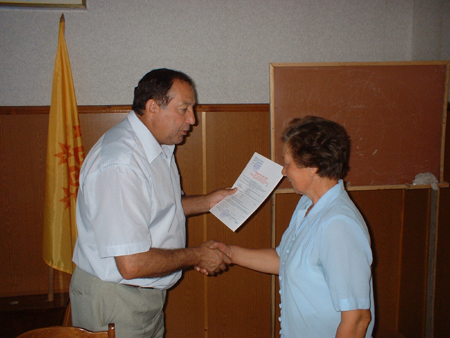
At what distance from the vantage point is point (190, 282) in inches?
109

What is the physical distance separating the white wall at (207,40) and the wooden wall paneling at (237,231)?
20 centimetres

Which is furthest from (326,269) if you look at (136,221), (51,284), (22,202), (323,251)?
(22,202)

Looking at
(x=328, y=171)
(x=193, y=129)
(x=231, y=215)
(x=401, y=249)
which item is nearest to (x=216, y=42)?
(x=193, y=129)

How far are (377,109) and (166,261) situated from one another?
1751 millimetres

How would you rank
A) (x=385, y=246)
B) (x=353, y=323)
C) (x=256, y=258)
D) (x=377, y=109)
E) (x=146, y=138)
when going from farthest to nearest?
(x=385, y=246) → (x=377, y=109) → (x=256, y=258) → (x=146, y=138) → (x=353, y=323)

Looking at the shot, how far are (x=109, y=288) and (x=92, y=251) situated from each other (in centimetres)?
19

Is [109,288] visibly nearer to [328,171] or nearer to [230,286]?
[328,171]

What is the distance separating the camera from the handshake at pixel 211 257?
5.92 feet

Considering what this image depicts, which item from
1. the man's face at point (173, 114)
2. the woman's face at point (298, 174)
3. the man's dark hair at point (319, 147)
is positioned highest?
the man's face at point (173, 114)

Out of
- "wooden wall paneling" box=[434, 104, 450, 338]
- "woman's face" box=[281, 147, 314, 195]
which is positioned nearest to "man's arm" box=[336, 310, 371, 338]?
"woman's face" box=[281, 147, 314, 195]

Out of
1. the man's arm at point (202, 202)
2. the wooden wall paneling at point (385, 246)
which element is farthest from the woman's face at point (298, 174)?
the wooden wall paneling at point (385, 246)

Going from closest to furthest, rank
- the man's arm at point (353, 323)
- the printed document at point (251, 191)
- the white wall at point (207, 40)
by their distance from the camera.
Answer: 1. the man's arm at point (353, 323)
2. the printed document at point (251, 191)
3. the white wall at point (207, 40)

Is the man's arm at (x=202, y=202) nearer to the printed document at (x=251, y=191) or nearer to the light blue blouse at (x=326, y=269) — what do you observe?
the printed document at (x=251, y=191)

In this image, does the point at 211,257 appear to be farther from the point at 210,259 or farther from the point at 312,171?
the point at 312,171
